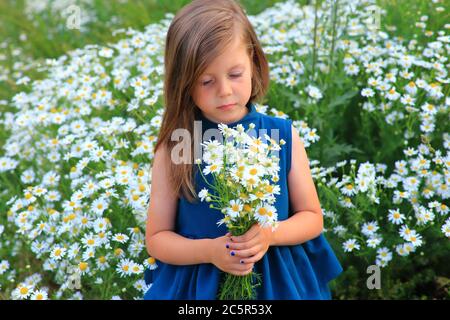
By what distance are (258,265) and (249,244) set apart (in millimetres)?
246

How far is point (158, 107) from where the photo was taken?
284cm

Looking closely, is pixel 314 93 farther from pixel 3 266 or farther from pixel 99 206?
Result: pixel 3 266

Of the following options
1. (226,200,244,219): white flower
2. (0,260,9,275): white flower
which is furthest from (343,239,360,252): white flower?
(0,260,9,275): white flower

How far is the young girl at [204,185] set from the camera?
1643 millimetres

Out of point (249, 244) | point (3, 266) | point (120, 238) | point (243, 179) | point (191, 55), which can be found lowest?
point (3, 266)

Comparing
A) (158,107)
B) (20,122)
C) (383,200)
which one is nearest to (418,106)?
(383,200)

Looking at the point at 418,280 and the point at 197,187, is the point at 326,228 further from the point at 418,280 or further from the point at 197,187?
the point at 197,187

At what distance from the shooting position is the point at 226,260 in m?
1.61

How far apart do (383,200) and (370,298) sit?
40cm

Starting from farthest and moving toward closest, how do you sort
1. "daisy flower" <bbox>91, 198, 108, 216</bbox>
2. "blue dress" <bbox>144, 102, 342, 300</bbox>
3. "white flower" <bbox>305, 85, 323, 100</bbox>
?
"white flower" <bbox>305, 85, 323, 100</bbox>, "daisy flower" <bbox>91, 198, 108, 216</bbox>, "blue dress" <bbox>144, 102, 342, 300</bbox>

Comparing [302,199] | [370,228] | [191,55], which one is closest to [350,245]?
[370,228]

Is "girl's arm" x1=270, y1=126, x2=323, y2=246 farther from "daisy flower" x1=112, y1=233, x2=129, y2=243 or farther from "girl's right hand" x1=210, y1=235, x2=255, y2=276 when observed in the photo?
"daisy flower" x1=112, y1=233, x2=129, y2=243

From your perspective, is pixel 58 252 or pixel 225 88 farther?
pixel 58 252

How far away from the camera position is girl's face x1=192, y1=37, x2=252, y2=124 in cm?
164
